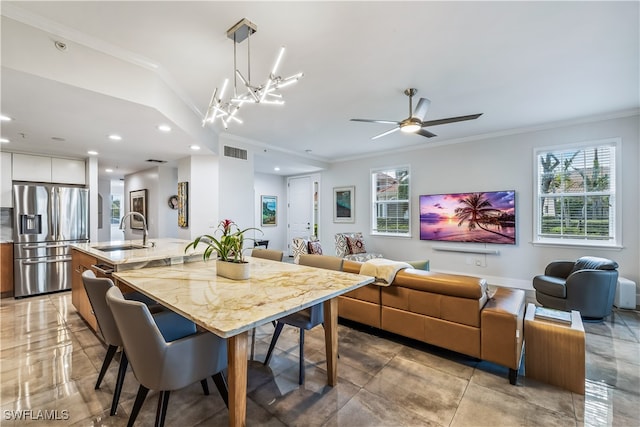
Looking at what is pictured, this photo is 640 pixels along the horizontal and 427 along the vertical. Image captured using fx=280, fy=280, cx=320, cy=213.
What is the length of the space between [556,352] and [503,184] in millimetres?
3583

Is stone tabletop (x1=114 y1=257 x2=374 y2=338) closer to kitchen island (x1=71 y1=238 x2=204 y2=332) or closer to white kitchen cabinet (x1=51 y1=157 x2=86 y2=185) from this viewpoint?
kitchen island (x1=71 y1=238 x2=204 y2=332)

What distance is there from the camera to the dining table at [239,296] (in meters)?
1.27

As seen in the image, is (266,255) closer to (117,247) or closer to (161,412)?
(161,412)

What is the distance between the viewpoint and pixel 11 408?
1854mm

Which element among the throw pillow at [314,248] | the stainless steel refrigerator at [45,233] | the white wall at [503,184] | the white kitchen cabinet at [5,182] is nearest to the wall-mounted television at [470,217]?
the white wall at [503,184]

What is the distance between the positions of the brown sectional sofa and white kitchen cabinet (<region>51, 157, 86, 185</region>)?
5.39 m

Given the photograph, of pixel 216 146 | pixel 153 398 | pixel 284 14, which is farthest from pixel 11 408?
pixel 216 146

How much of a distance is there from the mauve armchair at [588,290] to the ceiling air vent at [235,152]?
5164mm

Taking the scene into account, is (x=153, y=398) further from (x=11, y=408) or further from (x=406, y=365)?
(x=406, y=365)

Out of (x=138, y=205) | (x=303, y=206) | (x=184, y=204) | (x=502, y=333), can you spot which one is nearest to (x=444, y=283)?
(x=502, y=333)

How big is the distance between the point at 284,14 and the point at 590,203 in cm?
514

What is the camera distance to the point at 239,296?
1563 millimetres

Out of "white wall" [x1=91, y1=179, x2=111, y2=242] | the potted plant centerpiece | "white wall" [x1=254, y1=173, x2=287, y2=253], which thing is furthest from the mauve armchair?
"white wall" [x1=91, y1=179, x2=111, y2=242]

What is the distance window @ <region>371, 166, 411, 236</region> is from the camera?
616 cm
